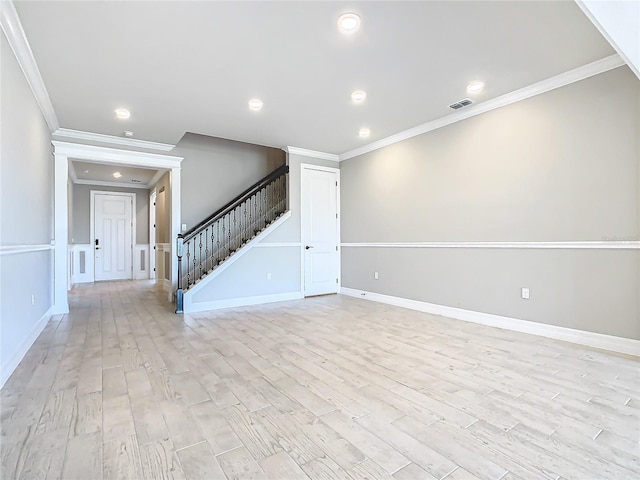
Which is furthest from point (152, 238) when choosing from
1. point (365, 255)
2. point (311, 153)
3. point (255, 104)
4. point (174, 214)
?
point (255, 104)

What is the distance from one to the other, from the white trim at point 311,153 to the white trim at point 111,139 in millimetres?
1977

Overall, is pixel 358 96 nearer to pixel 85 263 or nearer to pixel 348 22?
pixel 348 22

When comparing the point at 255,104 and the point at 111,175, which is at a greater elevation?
the point at 111,175

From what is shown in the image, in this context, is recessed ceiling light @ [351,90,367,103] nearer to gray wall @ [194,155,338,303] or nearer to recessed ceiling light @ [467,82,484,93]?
recessed ceiling light @ [467,82,484,93]

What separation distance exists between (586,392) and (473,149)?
2.91m

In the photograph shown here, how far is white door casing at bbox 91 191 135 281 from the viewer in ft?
28.7

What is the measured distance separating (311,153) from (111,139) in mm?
3201

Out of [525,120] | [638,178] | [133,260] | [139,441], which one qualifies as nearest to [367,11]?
[525,120]

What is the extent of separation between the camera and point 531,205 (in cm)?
356

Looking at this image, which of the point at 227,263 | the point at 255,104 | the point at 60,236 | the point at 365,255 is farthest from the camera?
the point at 365,255

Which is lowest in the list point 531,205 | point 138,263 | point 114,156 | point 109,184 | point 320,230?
point 138,263

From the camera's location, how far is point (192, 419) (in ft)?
6.15

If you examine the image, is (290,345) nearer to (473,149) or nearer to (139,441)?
(139,441)

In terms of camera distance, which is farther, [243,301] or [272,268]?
[272,268]
